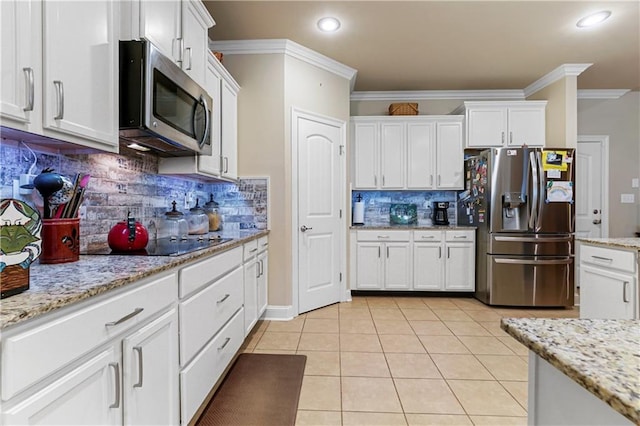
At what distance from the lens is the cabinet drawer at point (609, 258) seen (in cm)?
197

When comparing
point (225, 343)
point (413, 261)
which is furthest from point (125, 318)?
point (413, 261)

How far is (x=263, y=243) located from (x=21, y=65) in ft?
7.14

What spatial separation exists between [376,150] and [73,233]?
Result: 346cm

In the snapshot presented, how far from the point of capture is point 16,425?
679mm

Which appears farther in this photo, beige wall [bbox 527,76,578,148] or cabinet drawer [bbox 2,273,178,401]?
beige wall [bbox 527,76,578,148]

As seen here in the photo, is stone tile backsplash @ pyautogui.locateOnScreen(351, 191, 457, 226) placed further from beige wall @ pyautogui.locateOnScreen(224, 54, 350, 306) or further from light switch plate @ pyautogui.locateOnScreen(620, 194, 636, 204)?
light switch plate @ pyautogui.locateOnScreen(620, 194, 636, 204)

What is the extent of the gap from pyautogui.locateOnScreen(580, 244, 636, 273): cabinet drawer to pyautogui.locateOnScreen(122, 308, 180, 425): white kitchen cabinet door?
253 centimetres

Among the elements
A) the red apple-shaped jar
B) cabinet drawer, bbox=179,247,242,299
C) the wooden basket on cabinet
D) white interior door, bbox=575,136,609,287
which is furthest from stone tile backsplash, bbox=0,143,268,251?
white interior door, bbox=575,136,609,287

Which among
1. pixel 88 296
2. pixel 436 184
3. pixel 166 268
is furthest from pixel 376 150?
pixel 88 296

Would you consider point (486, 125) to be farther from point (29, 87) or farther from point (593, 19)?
point (29, 87)

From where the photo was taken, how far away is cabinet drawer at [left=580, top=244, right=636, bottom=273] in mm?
1967

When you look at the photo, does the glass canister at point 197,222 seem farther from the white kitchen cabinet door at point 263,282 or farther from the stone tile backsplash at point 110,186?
the white kitchen cabinet door at point 263,282

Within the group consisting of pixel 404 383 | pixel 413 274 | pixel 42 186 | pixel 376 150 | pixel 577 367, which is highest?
pixel 376 150

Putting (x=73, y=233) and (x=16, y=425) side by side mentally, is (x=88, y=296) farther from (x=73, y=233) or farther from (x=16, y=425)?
(x=73, y=233)
